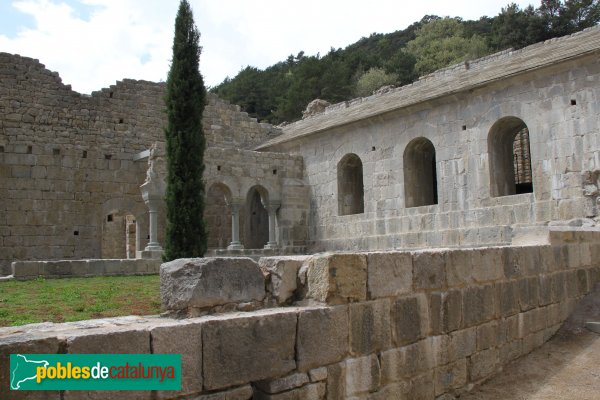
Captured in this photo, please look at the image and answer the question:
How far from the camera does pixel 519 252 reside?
6.03 meters

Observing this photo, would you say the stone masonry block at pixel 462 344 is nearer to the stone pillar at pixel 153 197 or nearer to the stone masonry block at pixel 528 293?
the stone masonry block at pixel 528 293

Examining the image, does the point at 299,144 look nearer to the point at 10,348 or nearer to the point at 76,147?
the point at 76,147

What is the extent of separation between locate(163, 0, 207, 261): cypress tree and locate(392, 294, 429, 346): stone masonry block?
9.84 meters

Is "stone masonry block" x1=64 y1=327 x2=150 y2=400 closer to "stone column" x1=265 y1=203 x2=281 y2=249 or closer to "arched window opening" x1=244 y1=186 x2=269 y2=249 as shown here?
"stone column" x1=265 y1=203 x2=281 y2=249

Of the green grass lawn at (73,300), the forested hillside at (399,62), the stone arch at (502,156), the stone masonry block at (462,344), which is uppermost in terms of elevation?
the forested hillside at (399,62)

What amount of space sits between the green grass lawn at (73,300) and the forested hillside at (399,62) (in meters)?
29.1

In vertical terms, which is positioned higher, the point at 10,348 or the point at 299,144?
the point at 299,144

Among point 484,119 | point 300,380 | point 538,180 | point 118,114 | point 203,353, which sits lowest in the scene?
point 300,380

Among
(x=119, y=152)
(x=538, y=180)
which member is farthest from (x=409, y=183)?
(x=119, y=152)

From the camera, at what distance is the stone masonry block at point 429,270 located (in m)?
4.53

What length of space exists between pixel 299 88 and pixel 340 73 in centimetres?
335

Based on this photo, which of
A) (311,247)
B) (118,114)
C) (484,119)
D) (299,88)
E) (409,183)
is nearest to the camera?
(484,119)

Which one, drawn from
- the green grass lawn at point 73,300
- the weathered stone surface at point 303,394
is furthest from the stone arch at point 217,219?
the weathered stone surface at point 303,394

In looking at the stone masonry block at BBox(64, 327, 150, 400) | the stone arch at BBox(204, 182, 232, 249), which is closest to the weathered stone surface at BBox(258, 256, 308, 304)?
the stone masonry block at BBox(64, 327, 150, 400)
